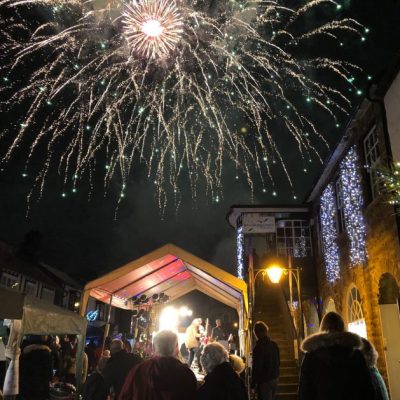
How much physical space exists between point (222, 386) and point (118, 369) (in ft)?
8.47

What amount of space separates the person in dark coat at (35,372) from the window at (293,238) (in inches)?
502

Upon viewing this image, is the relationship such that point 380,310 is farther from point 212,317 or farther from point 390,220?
point 212,317

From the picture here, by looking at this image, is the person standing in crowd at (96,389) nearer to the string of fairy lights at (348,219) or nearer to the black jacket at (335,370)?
the black jacket at (335,370)

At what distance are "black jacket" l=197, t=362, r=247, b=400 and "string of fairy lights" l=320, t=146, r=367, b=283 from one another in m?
7.89

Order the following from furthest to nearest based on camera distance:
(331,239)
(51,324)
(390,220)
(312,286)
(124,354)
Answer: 1. (312,286)
2. (331,239)
3. (390,220)
4. (51,324)
5. (124,354)

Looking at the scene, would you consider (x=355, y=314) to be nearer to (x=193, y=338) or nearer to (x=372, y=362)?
(x=193, y=338)

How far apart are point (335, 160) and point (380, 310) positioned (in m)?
5.18

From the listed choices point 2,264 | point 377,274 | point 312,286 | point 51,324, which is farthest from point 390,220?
point 2,264

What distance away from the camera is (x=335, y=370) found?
127 inches

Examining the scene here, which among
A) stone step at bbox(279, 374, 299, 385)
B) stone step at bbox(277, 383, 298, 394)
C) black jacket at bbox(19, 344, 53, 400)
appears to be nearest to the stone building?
stone step at bbox(279, 374, 299, 385)

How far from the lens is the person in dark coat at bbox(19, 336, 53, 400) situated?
592 cm

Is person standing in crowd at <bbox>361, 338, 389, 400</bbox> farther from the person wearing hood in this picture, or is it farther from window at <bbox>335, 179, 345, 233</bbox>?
window at <bbox>335, 179, 345, 233</bbox>

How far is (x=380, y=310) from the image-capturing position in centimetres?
952

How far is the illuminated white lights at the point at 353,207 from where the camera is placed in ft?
35.6
